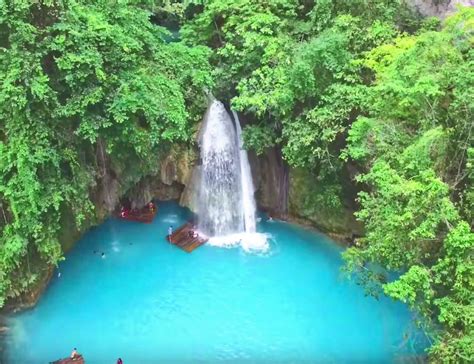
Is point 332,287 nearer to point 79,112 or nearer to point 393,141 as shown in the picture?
point 393,141

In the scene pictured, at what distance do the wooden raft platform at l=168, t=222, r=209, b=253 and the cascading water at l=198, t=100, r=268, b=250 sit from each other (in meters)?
0.51

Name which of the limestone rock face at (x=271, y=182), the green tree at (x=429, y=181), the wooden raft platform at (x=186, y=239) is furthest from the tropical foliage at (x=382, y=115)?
the wooden raft platform at (x=186, y=239)

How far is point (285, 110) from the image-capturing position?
16875mm

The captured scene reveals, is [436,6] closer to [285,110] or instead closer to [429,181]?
[285,110]

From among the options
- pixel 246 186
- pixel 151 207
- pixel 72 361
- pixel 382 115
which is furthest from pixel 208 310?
pixel 382 115

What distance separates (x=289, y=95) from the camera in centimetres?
1641

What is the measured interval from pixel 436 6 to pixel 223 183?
962 centimetres

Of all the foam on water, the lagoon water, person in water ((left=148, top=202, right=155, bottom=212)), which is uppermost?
person in water ((left=148, top=202, right=155, bottom=212))

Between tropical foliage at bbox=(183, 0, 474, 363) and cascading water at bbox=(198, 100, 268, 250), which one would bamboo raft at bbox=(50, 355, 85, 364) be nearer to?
cascading water at bbox=(198, 100, 268, 250)

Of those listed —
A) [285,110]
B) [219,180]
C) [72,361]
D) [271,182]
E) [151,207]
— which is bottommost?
[72,361]

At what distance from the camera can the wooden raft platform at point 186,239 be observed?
18578 millimetres

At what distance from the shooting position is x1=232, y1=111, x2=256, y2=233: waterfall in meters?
19.7

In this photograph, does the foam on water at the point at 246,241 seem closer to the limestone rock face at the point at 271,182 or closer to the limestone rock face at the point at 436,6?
the limestone rock face at the point at 271,182

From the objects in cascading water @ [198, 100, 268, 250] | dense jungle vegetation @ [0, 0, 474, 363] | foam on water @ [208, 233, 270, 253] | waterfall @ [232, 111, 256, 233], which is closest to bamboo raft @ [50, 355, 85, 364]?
dense jungle vegetation @ [0, 0, 474, 363]
